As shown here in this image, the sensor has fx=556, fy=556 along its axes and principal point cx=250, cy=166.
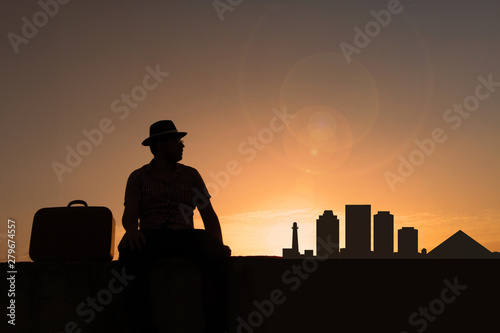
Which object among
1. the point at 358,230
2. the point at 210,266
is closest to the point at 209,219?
the point at 210,266

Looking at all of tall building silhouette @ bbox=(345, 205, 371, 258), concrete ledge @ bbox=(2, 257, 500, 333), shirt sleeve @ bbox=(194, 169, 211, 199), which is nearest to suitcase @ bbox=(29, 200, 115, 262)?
concrete ledge @ bbox=(2, 257, 500, 333)

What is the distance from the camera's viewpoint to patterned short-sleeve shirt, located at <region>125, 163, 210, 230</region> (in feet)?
16.7

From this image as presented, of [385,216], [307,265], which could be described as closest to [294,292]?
[307,265]

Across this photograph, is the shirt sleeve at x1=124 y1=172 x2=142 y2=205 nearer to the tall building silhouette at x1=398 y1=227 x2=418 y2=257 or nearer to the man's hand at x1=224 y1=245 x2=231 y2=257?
the man's hand at x1=224 y1=245 x2=231 y2=257

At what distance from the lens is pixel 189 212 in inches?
205

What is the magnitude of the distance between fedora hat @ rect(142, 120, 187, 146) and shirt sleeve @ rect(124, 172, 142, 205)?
411mm

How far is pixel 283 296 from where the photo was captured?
16.7ft

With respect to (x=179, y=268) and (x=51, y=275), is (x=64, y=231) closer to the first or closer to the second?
(x=51, y=275)

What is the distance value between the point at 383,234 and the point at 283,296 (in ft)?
417

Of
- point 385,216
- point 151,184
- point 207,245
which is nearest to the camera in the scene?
point 207,245

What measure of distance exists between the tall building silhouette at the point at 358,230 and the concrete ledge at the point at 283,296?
11217cm

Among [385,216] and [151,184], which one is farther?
[385,216]

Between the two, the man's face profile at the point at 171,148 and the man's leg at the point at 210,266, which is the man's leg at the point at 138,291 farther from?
the man's face profile at the point at 171,148

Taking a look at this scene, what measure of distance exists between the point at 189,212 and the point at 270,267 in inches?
35.7
